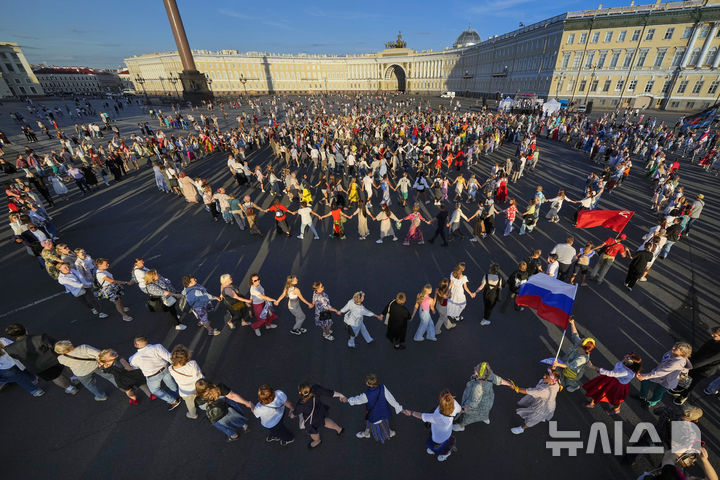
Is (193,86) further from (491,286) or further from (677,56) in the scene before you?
(677,56)

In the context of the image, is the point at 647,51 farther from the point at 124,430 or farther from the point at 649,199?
the point at 124,430

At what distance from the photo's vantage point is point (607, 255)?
7773 millimetres

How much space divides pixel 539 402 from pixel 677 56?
66865 millimetres

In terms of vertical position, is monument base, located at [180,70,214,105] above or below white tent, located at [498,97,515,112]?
above

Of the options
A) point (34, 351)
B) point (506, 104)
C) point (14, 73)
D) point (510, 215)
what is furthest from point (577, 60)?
point (14, 73)

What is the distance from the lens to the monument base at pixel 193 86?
45.8m

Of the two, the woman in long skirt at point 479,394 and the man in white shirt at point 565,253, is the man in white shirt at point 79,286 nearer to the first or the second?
the woman in long skirt at point 479,394

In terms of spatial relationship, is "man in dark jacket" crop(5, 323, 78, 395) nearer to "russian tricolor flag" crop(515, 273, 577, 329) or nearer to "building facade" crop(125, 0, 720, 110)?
"russian tricolor flag" crop(515, 273, 577, 329)

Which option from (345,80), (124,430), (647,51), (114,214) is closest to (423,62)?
(345,80)

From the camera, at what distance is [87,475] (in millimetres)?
4434

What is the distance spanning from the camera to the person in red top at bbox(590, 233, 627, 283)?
7.62 metres

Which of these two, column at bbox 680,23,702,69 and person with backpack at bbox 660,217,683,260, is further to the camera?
column at bbox 680,23,702,69

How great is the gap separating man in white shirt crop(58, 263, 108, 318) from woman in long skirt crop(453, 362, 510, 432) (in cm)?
860

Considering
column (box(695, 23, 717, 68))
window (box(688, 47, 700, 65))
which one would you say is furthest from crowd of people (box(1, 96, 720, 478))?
window (box(688, 47, 700, 65))
